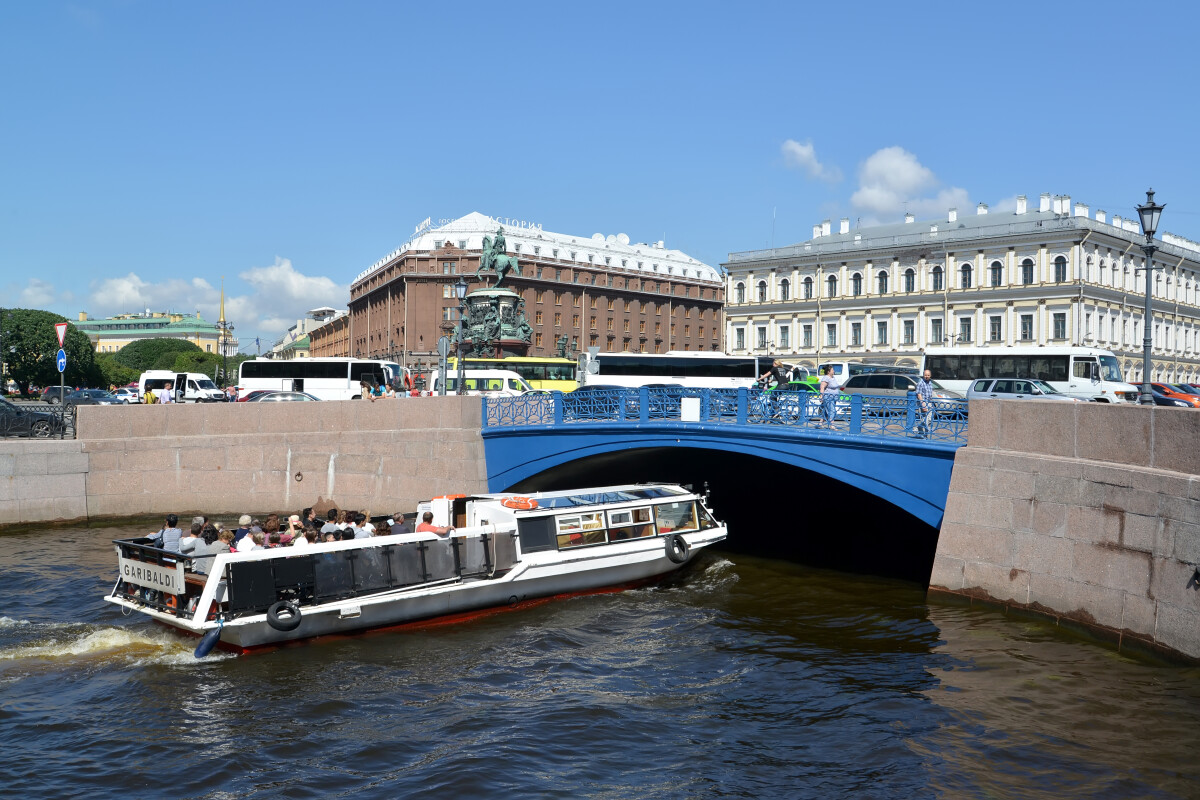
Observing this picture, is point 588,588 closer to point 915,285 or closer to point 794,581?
point 794,581

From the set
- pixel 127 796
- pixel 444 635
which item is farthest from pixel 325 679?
pixel 127 796

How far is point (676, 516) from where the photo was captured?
20891mm

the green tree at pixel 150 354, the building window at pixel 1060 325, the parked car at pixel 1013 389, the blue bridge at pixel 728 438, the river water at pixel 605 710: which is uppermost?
the green tree at pixel 150 354

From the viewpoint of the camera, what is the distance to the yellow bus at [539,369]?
46.7 m

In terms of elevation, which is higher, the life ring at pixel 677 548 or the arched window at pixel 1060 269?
the arched window at pixel 1060 269

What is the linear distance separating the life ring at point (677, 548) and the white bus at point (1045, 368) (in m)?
19.0

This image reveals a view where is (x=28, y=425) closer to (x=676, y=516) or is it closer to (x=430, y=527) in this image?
(x=430, y=527)

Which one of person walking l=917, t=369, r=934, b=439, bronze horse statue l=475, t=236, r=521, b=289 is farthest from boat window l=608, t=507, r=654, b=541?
bronze horse statue l=475, t=236, r=521, b=289

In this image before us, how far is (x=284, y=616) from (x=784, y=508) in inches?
669

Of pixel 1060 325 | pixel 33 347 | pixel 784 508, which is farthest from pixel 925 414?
pixel 33 347

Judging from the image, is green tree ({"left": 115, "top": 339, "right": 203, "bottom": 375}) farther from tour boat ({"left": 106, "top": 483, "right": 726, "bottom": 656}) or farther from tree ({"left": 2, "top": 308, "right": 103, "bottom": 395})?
tour boat ({"left": 106, "top": 483, "right": 726, "bottom": 656})

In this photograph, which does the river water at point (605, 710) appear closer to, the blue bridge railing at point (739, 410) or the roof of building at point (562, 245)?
the blue bridge railing at point (739, 410)

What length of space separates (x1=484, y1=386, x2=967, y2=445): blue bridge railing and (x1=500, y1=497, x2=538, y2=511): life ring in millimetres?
4091

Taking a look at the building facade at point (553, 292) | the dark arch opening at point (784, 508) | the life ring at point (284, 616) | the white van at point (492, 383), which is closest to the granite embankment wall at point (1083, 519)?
the dark arch opening at point (784, 508)
